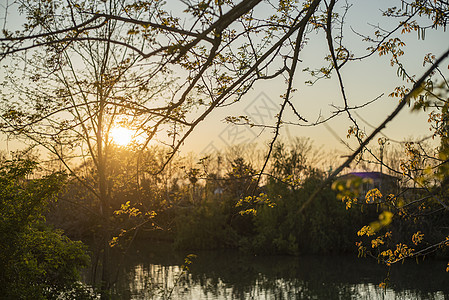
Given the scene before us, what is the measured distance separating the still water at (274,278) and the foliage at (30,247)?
4.21 metres

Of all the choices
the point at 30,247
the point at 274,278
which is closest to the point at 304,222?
the point at 274,278

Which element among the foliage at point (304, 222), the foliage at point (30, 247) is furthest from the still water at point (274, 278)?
the foliage at point (30, 247)

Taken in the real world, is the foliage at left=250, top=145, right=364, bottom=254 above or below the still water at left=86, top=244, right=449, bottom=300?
above

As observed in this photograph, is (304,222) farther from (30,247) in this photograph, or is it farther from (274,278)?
(30,247)

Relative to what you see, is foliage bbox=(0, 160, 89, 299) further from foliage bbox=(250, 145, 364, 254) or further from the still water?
foliage bbox=(250, 145, 364, 254)

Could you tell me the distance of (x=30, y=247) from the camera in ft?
26.2

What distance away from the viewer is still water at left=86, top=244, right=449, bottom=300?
1541 cm

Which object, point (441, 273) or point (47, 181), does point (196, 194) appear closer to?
point (441, 273)

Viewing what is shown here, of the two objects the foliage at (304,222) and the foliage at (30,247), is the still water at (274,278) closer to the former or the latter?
the foliage at (304,222)

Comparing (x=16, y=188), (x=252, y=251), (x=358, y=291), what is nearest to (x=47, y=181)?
(x=16, y=188)

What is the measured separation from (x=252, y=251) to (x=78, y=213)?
1135 centimetres

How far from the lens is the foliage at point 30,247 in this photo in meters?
7.37

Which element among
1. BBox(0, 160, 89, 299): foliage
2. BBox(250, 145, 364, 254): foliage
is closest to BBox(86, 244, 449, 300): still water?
BBox(250, 145, 364, 254): foliage

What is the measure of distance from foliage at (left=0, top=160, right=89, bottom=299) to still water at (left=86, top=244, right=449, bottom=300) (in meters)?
4.21
